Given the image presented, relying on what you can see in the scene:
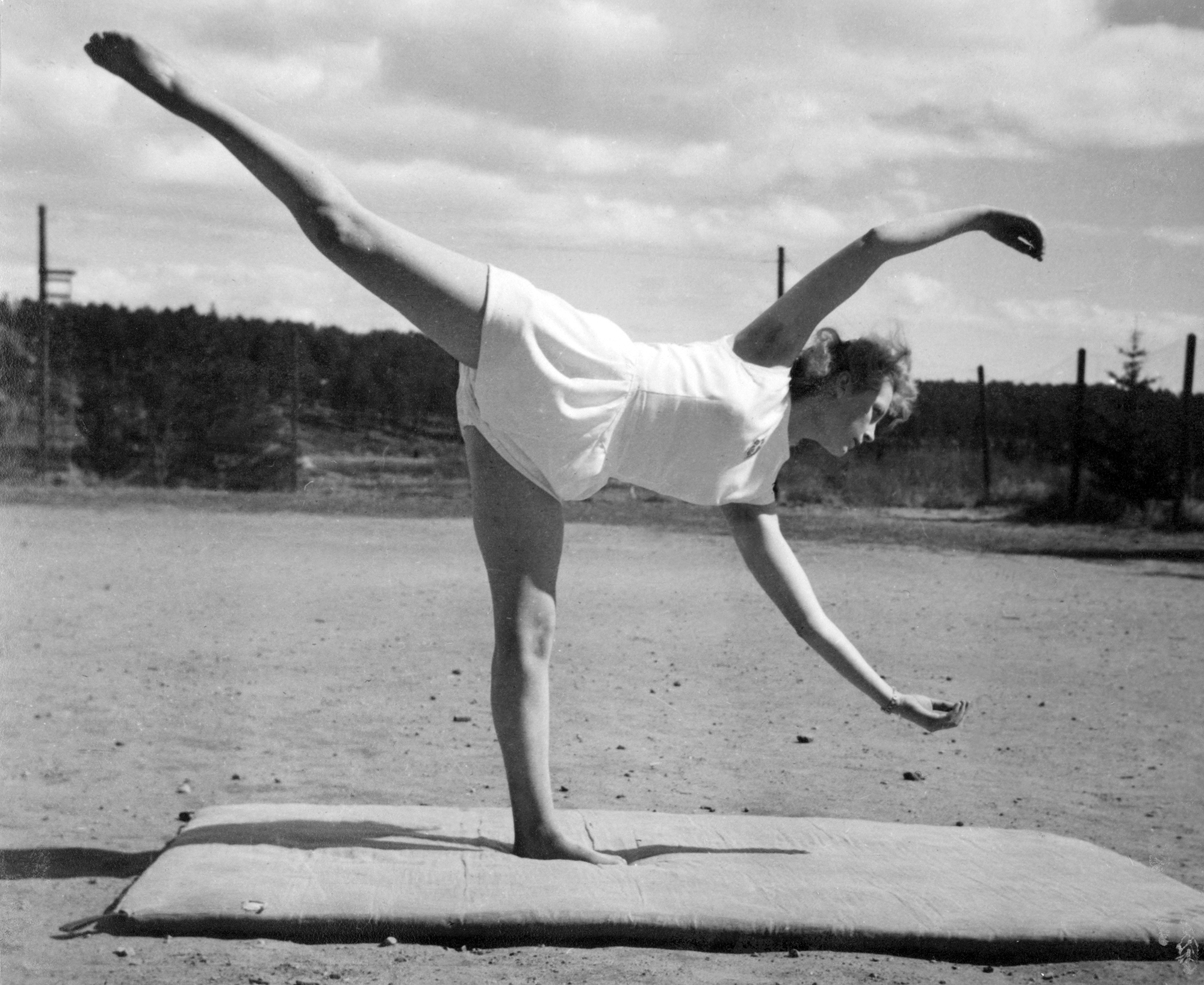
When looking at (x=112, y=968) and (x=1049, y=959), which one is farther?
(x=1049, y=959)

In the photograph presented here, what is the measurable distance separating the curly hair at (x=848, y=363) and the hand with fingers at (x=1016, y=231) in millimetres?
402

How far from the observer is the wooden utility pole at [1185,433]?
16875 millimetres

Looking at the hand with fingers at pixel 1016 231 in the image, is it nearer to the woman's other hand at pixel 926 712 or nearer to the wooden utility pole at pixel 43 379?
the woman's other hand at pixel 926 712

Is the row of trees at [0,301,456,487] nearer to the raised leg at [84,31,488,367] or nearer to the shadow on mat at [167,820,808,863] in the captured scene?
the shadow on mat at [167,820,808,863]

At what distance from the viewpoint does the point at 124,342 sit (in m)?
21.7

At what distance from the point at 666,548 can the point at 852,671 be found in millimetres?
9825

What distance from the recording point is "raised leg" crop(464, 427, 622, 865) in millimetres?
3553

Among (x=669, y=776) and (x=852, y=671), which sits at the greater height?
(x=852, y=671)

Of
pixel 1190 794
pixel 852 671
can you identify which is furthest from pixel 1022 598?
pixel 852 671

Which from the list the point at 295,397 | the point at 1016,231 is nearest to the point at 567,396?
the point at 1016,231

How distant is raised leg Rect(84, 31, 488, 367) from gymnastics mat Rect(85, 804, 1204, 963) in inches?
53.2

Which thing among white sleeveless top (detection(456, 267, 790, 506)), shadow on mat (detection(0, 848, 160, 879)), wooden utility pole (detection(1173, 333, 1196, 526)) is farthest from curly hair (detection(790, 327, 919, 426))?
wooden utility pole (detection(1173, 333, 1196, 526))

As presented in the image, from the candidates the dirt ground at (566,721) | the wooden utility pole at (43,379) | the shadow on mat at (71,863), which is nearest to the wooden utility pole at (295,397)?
the wooden utility pole at (43,379)

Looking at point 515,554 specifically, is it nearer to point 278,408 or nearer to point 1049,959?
point 1049,959
